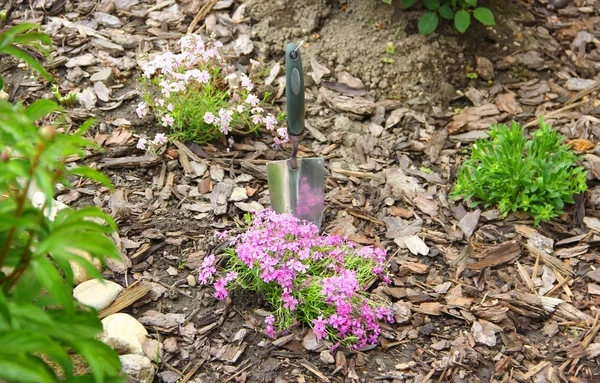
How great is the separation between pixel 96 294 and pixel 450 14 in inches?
115

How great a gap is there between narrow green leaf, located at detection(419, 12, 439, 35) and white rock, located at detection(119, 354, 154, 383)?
2786 millimetres

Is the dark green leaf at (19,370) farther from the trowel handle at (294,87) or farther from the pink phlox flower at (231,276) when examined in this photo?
the trowel handle at (294,87)

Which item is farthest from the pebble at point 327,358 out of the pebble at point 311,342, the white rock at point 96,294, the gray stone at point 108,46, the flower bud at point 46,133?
the gray stone at point 108,46

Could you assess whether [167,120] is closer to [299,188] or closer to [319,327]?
[299,188]

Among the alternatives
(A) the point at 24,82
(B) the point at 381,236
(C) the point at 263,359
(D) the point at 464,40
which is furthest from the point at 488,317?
(A) the point at 24,82

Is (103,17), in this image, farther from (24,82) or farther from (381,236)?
(381,236)

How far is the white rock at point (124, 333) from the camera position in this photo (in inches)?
94.3

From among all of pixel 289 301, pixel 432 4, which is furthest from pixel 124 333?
pixel 432 4

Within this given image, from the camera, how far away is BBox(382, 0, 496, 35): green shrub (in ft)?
13.2

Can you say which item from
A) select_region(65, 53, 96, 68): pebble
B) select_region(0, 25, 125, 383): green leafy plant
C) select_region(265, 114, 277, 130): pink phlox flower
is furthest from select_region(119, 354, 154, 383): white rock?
select_region(65, 53, 96, 68): pebble

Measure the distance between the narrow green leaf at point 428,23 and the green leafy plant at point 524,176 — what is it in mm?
1010

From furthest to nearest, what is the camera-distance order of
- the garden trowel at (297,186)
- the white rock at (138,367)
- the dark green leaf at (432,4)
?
the dark green leaf at (432,4), the garden trowel at (297,186), the white rock at (138,367)

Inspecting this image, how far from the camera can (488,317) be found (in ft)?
9.27

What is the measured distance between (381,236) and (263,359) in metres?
1.01
